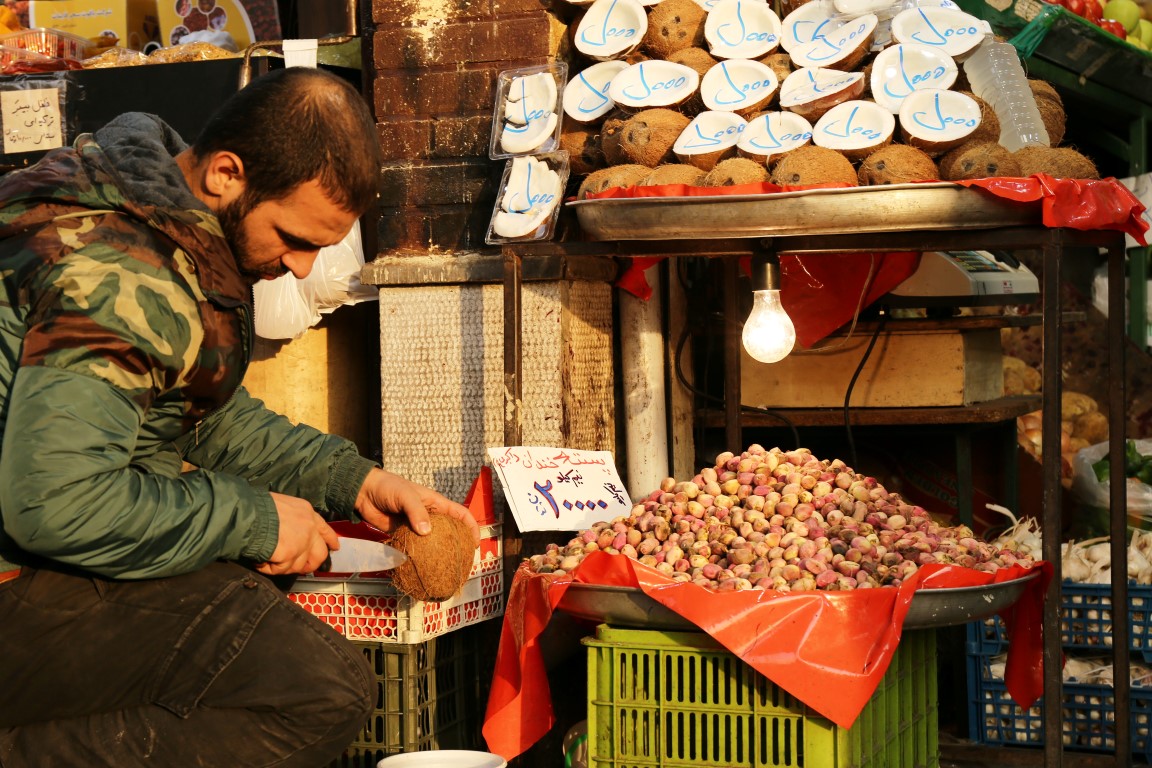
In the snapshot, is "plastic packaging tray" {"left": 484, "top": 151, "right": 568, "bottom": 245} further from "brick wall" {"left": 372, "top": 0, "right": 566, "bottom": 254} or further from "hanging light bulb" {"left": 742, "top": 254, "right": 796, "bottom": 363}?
"hanging light bulb" {"left": 742, "top": 254, "right": 796, "bottom": 363}

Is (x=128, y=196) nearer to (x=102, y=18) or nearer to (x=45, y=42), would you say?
(x=45, y=42)

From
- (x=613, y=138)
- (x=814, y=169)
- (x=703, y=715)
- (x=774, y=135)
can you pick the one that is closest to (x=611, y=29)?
(x=613, y=138)

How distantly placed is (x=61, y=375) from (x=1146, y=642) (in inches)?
130

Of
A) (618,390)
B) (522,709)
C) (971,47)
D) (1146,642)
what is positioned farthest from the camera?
(618,390)

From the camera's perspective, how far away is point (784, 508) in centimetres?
307

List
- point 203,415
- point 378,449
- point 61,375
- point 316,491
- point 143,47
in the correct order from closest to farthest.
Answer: point 61,375 → point 203,415 → point 316,491 → point 378,449 → point 143,47

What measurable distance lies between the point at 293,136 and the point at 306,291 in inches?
87.8

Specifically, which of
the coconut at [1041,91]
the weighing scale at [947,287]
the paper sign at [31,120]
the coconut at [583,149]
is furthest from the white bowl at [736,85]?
the paper sign at [31,120]

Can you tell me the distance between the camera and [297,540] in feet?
7.54

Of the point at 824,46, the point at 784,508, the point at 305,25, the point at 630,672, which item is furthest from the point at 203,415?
the point at 305,25

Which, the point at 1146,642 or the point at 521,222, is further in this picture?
the point at 1146,642

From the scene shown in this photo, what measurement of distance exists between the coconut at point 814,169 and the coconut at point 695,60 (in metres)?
0.59

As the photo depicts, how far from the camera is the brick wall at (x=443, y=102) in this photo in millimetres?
4246

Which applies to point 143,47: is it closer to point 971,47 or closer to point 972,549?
point 971,47
